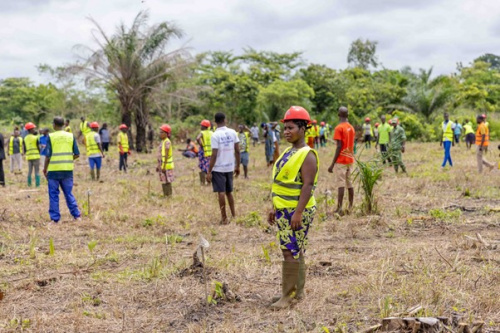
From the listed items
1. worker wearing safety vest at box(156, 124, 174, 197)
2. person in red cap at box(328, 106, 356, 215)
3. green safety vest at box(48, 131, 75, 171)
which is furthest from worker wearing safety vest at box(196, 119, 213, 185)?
person in red cap at box(328, 106, 356, 215)

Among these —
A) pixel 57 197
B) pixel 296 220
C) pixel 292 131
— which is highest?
pixel 292 131

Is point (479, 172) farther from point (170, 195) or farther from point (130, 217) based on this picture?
point (130, 217)

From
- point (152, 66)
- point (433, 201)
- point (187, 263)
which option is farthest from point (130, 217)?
point (152, 66)

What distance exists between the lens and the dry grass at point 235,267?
4.05 metres

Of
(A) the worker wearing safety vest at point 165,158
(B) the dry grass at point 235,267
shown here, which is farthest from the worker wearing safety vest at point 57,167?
(A) the worker wearing safety vest at point 165,158

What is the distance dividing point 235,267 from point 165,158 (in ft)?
17.4

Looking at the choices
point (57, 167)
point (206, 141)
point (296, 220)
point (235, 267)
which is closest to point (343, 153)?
point (235, 267)

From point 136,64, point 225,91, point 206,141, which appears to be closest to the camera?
point 206,141

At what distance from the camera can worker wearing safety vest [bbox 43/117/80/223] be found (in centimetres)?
815

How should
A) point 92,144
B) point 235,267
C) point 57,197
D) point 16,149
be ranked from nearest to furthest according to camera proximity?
point 235,267 < point 57,197 < point 92,144 < point 16,149

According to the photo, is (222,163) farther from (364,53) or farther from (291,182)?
(364,53)

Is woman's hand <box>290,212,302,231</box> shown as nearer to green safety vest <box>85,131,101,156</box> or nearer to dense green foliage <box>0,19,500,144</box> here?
green safety vest <box>85,131,101,156</box>

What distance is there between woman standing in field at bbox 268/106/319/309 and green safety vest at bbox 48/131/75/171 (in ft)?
16.4

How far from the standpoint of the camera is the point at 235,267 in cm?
539
